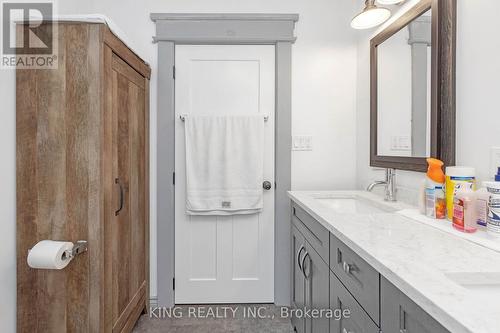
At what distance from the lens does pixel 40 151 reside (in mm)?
1330

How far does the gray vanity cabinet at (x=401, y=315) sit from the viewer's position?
60cm

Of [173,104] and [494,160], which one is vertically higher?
[173,104]

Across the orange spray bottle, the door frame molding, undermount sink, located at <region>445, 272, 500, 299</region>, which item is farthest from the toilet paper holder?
the orange spray bottle

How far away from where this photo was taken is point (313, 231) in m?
Answer: 1.41

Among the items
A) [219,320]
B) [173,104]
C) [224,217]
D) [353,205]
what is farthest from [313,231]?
[173,104]

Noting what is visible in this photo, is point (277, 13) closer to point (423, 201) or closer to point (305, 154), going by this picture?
point (305, 154)

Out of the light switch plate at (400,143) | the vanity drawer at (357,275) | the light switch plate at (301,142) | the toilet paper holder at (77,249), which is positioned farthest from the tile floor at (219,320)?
the light switch plate at (400,143)

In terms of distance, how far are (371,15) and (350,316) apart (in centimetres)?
155

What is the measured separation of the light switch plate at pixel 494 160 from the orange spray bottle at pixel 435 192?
16cm

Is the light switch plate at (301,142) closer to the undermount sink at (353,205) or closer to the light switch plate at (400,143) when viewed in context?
the undermount sink at (353,205)

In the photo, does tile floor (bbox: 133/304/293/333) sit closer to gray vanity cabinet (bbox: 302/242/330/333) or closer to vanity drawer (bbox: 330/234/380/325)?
gray vanity cabinet (bbox: 302/242/330/333)

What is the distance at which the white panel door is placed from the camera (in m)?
2.10

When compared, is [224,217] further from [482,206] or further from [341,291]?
[482,206]

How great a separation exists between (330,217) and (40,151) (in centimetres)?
137
